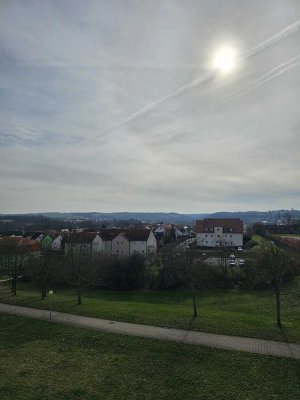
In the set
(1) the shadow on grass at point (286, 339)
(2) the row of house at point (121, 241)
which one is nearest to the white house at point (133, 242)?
(2) the row of house at point (121, 241)

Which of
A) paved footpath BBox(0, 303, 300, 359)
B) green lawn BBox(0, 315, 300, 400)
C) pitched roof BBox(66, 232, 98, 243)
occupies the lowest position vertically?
green lawn BBox(0, 315, 300, 400)

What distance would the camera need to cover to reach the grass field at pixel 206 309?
60.5 feet

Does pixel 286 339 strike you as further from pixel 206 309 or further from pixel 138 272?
pixel 138 272

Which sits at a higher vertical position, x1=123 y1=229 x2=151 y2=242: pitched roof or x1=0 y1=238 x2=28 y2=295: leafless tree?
x1=123 y1=229 x2=151 y2=242: pitched roof

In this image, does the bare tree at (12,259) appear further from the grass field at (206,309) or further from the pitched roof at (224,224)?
the pitched roof at (224,224)

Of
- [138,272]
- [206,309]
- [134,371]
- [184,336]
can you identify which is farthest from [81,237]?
[134,371]

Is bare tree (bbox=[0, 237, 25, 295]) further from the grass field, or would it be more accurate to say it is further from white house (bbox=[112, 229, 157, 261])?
white house (bbox=[112, 229, 157, 261])

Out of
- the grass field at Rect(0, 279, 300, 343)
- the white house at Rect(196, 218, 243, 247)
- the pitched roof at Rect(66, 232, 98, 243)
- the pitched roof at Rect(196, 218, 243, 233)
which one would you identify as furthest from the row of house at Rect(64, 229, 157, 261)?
the pitched roof at Rect(196, 218, 243, 233)

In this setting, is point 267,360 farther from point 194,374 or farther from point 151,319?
point 151,319

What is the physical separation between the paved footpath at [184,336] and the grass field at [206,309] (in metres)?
0.63

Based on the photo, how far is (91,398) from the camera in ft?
40.1

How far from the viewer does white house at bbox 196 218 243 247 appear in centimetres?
6938

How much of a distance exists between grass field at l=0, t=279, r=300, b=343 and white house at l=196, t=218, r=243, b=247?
33432 millimetres

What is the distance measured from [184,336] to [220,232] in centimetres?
5442
